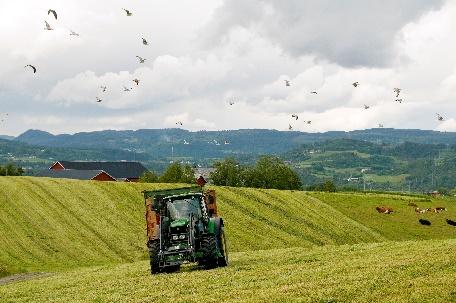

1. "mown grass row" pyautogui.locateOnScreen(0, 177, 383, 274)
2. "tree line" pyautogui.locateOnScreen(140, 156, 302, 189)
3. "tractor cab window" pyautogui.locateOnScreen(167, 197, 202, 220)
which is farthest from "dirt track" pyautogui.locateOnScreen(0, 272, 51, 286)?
"tree line" pyautogui.locateOnScreen(140, 156, 302, 189)

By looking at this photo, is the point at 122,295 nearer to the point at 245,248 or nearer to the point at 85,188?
the point at 245,248

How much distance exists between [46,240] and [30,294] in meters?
37.2

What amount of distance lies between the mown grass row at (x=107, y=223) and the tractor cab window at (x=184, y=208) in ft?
71.9

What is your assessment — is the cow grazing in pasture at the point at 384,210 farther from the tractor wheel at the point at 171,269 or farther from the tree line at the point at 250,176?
the tractor wheel at the point at 171,269

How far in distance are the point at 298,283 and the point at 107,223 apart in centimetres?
5361

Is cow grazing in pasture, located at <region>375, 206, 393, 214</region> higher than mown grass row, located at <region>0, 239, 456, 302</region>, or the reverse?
mown grass row, located at <region>0, 239, 456, 302</region>

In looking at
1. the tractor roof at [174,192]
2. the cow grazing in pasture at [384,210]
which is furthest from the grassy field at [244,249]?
the tractor roof at [174,192]

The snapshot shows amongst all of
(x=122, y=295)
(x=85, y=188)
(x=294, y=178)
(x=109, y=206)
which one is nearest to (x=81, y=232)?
(x=109, y=206)

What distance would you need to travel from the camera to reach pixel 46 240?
64125mm

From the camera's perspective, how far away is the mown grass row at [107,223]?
61.7 metres

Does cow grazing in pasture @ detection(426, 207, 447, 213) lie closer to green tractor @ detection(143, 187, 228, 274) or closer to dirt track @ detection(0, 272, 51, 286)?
dirt track @ detection(0, 272, 51, 286)

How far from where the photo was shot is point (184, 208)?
31172 millimetres

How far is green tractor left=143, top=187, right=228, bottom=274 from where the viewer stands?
29.6m

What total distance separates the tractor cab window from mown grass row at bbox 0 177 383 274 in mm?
21907
